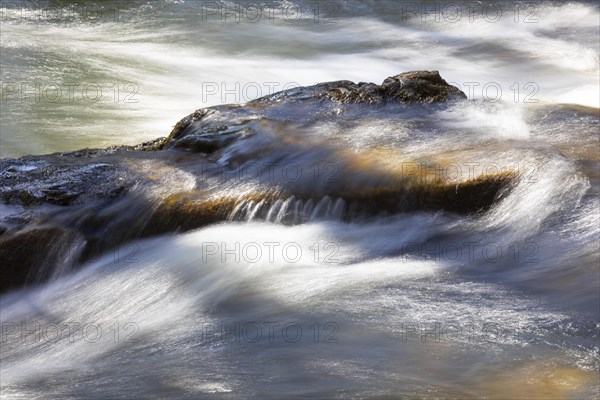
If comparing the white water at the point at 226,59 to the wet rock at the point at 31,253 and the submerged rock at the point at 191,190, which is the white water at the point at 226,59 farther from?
the wet rock at the point at 31,253

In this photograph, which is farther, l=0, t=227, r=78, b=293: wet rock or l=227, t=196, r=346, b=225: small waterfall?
l=227, t=196, r=346, b=225: small waterfall

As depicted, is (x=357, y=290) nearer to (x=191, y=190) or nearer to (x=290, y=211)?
(x=290, y=211)

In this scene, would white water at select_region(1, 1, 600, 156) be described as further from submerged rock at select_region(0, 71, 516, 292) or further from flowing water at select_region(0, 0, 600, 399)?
flowing water at select_region(0, 0, 600, 399)

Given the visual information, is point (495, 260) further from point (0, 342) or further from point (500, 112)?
point (0, 342)

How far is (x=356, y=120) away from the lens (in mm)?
6105

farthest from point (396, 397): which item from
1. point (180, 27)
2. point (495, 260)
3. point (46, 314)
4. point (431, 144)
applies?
point (180, 27)

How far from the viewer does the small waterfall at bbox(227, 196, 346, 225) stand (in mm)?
5109

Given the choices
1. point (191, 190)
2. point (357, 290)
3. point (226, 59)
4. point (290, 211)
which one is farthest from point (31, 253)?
point (226, 59)

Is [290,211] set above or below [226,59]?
below

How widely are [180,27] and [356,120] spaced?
663 centimetres

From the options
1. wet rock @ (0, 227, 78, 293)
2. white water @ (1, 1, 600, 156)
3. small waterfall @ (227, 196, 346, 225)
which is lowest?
wet rock @ (0, 227, 78, 293)

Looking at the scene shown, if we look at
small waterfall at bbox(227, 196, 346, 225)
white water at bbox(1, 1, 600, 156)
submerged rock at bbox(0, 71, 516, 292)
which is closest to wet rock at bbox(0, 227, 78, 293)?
submerged rock at bbox(0, 71, 516, 292)

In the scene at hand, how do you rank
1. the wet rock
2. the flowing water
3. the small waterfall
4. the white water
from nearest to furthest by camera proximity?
the flowing water
the wet rock
the small waterfall
the white water

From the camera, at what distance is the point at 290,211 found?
514cm
